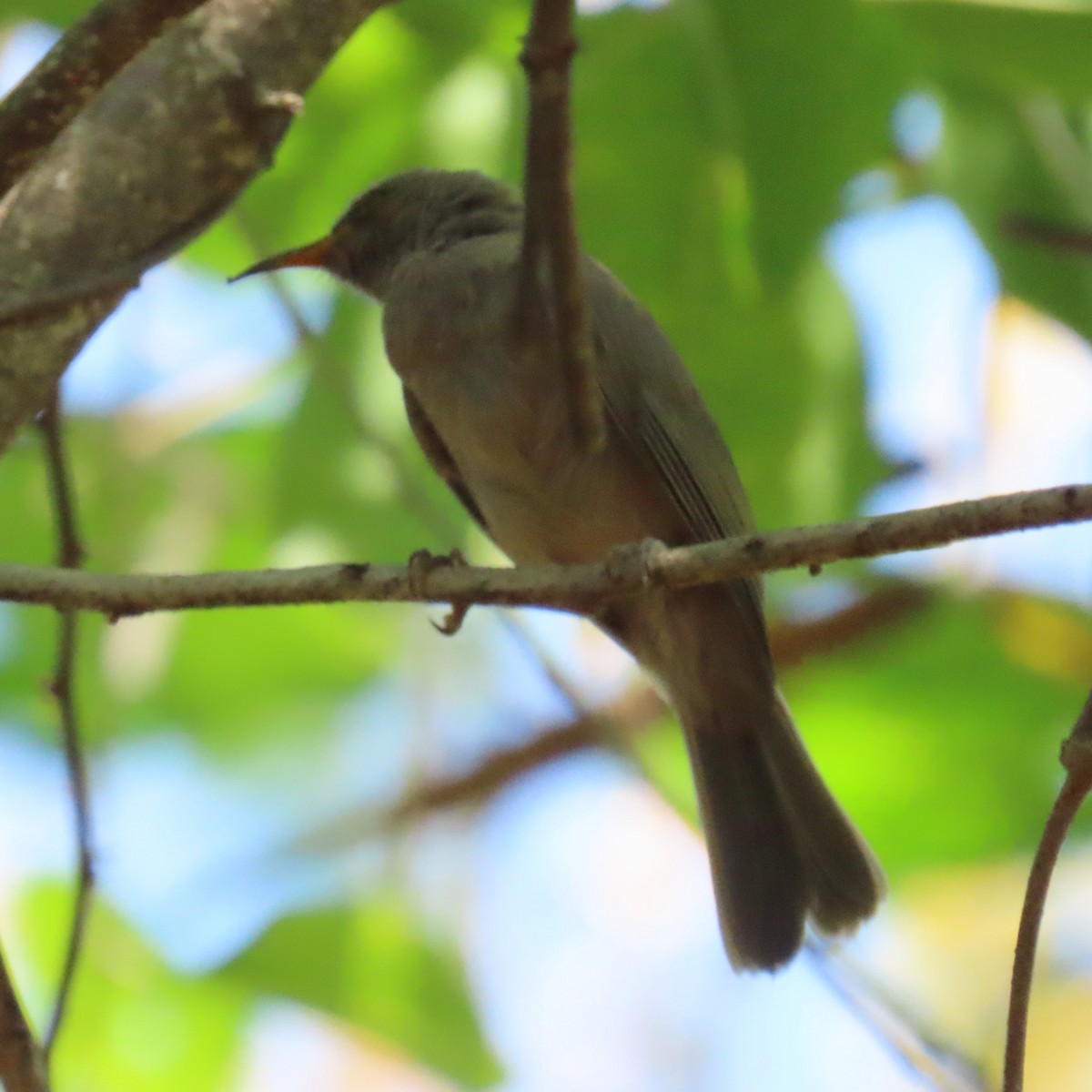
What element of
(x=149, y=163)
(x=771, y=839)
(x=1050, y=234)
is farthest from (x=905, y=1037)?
(x=149, y=163)

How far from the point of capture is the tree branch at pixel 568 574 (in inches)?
99.3

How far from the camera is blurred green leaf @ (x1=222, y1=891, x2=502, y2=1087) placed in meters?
4.88

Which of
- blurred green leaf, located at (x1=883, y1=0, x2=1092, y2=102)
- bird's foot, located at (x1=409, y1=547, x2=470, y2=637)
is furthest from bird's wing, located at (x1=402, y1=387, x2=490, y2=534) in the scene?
blurred green leaf, located at (x1=883, y1=0, x2=1092, y2=102)

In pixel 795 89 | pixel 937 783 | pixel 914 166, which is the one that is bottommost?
pixel 937 783

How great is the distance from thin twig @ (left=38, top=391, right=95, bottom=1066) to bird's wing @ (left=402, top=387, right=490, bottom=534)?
1090mm

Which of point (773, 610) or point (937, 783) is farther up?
point (773, 610)

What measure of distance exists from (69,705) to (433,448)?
1322mm

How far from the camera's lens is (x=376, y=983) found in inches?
206

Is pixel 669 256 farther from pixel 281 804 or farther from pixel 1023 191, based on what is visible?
pixel 281 804

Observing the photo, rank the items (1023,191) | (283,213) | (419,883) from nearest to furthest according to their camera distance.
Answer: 1. (1023,191)
2. (283,213)
3. (419,883)

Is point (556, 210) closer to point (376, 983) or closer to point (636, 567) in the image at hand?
point (636, 567)

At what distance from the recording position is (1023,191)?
4.14 m

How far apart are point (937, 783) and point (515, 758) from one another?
1751 mm

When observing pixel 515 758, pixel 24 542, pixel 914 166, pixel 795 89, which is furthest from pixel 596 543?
pixel 515 758
